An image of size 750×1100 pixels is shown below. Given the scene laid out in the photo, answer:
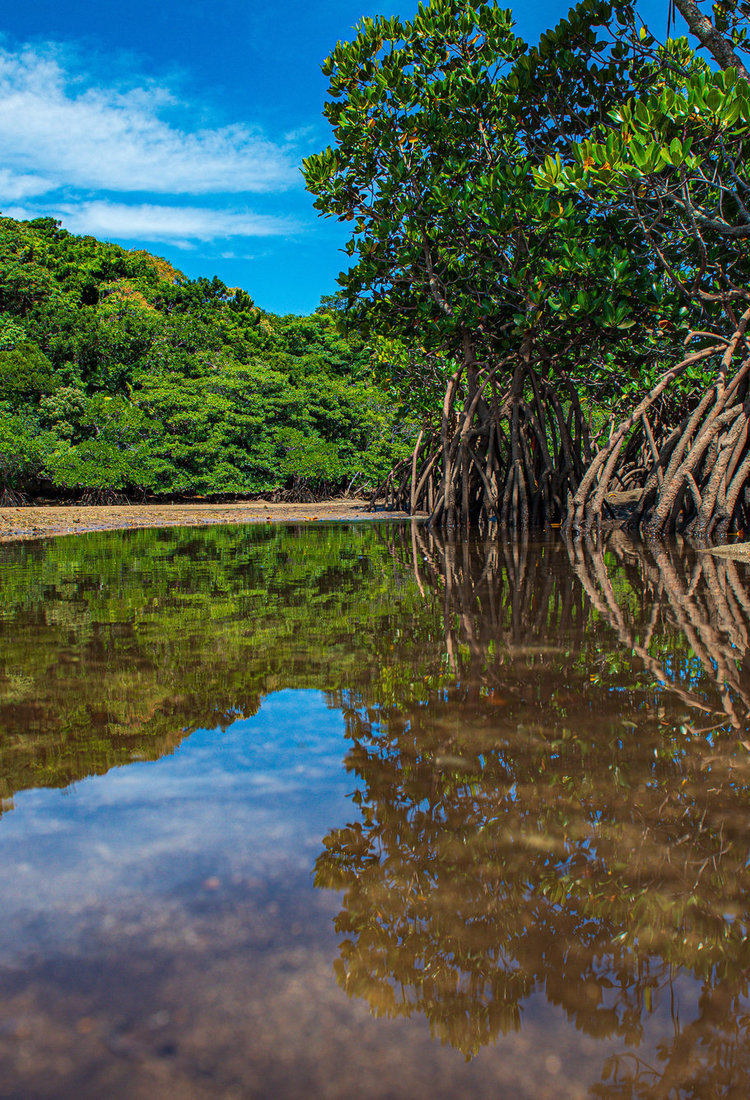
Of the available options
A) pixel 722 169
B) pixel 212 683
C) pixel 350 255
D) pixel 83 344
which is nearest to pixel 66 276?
pixel 83 344

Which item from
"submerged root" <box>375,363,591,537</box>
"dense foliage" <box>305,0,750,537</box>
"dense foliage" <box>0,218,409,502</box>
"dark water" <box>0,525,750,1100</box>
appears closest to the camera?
"dark water" <box>0,525,750,1100</box>

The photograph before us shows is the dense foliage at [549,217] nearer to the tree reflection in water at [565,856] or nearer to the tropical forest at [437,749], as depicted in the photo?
the tropical forest at [437,749]

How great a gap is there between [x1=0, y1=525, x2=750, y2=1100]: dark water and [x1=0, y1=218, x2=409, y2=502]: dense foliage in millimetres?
17496

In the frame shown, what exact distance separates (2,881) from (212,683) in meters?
1.24

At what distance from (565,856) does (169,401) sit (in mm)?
22579

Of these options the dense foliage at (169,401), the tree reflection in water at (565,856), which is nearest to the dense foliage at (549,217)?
the tree reflection in water at (565,856)

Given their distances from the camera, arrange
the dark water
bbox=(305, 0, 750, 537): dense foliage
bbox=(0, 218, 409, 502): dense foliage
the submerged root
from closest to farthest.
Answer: the dark water
bbox=(305, 0, 750, 537): dense foliage
the submerged root
bbox=(0, 218, 409, 502): dense foliage

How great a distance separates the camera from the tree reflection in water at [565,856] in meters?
0.98

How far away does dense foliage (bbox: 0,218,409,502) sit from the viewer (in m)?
21.2

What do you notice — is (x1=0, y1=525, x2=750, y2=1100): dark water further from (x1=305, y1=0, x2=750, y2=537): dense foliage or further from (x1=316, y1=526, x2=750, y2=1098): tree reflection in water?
(x1=305, y1=0, x2=750, y2=537): dense foliage

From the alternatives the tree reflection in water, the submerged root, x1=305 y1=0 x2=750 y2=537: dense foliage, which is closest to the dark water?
the tree reflection in water

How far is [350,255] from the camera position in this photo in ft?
32.8

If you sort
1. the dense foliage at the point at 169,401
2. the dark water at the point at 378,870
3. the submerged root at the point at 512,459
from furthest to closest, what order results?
the dense foliage at the point at 169,401, the submerged root at the point at 512,459, the dark water at the point at 378,870

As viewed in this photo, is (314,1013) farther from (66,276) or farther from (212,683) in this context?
(66,276)
